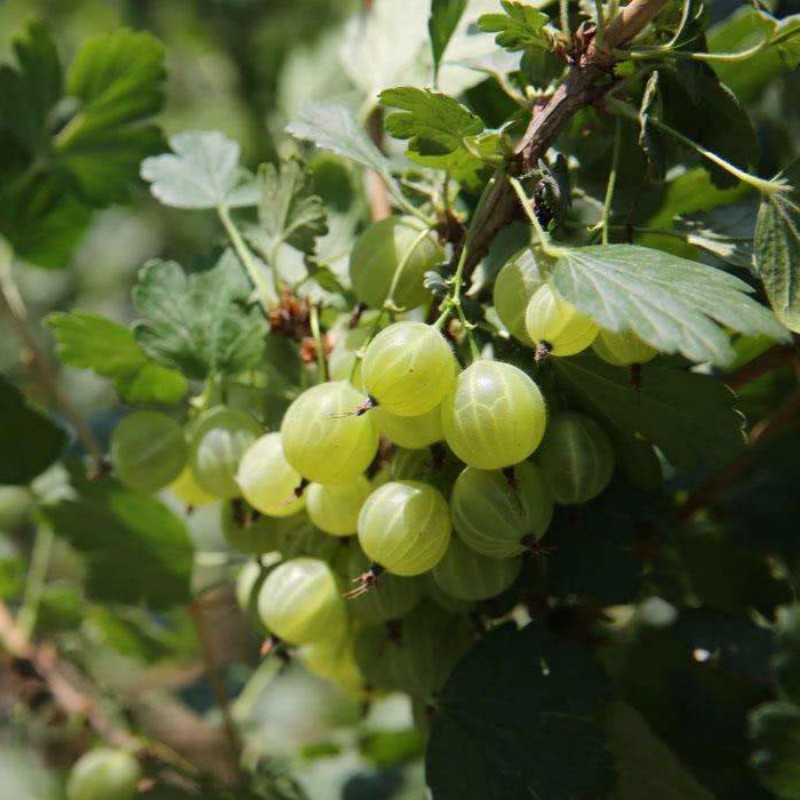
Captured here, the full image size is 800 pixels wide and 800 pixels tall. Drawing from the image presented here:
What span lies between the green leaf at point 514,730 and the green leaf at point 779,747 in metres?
0.22

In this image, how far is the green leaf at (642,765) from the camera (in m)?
0.84

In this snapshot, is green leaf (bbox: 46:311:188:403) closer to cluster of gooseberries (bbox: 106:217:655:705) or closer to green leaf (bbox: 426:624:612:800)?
cluster of gooseberries (bbox: 106:217:655:705)

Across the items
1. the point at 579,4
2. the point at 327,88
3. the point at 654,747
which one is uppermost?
the point at 579,4

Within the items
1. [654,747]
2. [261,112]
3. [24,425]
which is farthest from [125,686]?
[654,747]

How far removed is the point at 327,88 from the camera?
1.31 metres

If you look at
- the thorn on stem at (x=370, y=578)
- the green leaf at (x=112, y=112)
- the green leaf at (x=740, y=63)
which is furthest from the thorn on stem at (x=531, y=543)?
the green leaf at (x=112, y=112)

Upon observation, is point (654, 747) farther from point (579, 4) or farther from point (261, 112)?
point (261, 112)

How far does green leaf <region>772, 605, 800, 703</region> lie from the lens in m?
0.90

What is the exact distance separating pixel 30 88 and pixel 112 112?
0.10 meters

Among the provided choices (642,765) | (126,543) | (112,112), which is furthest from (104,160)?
(642,765)

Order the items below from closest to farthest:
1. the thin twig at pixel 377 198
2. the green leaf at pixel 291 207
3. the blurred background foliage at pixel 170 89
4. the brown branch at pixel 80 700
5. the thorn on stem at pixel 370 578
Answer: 1. the thorn on stem at pixel 370 578
2. the green leaf at pixel 291 207
3. the thin twig at pixel 377 198
4. the brown branch at pixel 80 700
5. the blurred background foliage at pixel 170 89

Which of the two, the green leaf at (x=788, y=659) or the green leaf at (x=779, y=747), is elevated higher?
the green leaf at (x=788, y=659)

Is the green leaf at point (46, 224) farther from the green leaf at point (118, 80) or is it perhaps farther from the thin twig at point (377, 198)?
the thin twig at point (377, 198)

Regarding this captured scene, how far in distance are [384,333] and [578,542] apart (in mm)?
253
